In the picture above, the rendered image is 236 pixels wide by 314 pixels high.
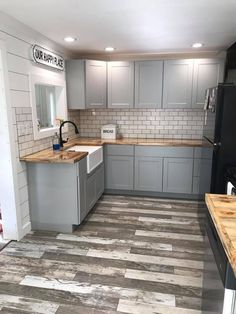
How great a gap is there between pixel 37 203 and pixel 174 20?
8.27 ft

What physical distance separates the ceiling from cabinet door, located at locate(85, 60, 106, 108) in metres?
0.43

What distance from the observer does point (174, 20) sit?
96.9 inches

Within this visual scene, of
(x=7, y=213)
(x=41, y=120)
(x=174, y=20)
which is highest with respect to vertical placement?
(x=174, y=20)

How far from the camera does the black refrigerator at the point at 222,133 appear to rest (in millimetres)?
2400

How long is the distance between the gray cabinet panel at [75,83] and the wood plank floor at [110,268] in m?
1.79

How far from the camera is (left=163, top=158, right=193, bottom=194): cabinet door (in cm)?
384

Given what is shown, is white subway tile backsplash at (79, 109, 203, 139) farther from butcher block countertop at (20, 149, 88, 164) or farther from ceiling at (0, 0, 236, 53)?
butcher block countertop at (20, 149, 88, 164)

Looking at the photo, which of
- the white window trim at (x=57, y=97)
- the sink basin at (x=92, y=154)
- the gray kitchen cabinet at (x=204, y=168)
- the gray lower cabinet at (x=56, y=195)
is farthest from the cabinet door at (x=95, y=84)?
the gray kitchen cabinet at (x=204, y=168)

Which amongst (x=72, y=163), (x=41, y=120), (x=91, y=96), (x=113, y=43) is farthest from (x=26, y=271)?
(x=113, y=43)

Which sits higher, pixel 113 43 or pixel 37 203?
pixel 113 43

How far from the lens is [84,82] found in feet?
12.5

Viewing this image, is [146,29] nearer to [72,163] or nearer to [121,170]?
[72,163]

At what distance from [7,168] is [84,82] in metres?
1.89

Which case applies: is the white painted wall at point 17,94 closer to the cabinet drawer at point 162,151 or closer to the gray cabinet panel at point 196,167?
the cabinet drawer at point 162,151
